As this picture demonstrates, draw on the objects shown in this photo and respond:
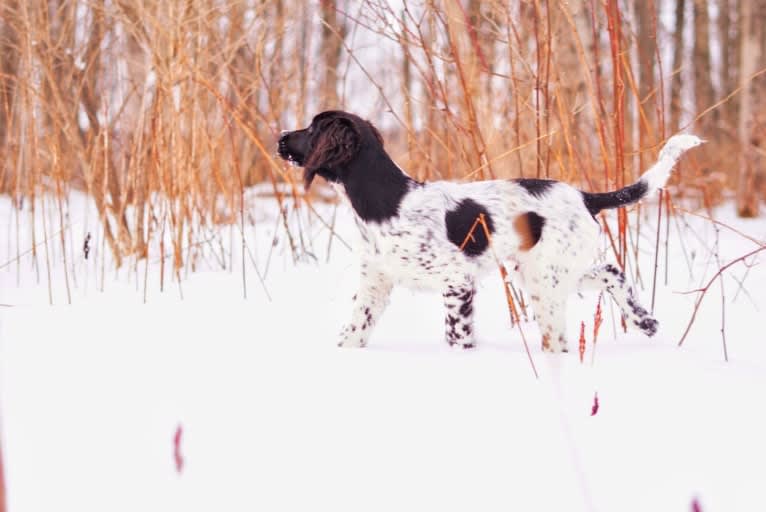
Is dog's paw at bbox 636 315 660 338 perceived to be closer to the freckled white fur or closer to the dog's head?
the freckled white fur

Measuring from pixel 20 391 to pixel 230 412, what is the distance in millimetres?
525

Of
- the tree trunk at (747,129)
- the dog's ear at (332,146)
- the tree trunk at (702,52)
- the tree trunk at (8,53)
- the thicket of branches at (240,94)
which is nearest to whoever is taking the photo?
the dog's ear at (332,146)

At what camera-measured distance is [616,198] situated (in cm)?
224

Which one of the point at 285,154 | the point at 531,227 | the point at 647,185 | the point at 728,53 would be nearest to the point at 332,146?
the point at 285,154

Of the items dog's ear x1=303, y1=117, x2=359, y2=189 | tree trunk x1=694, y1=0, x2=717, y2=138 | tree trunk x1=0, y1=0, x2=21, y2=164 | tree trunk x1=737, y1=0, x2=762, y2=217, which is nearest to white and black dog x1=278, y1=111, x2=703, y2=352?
dog's ear x1=303, y1=117, x2=359, y2=189

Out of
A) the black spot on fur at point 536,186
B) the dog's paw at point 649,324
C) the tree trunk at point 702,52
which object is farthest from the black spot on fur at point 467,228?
the tree trunk at point 702,52

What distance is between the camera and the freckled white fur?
2.12 metres

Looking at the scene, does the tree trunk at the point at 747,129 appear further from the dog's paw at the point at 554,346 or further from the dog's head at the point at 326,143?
the dog's head at the point at 326,143

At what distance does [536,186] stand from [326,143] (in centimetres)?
63

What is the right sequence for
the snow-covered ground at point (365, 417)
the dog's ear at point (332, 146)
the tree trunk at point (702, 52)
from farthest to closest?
the tree trunk at point (702, 52) < the dog's ear at point (332, 146) < the snow-covered ground at point (365, 417)

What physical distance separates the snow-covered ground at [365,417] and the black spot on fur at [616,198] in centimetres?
42

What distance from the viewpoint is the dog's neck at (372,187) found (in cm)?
211

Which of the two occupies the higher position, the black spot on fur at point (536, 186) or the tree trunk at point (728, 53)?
the tree trunk at point (728, 53)

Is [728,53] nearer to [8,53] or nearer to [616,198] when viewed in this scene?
[616,198]
